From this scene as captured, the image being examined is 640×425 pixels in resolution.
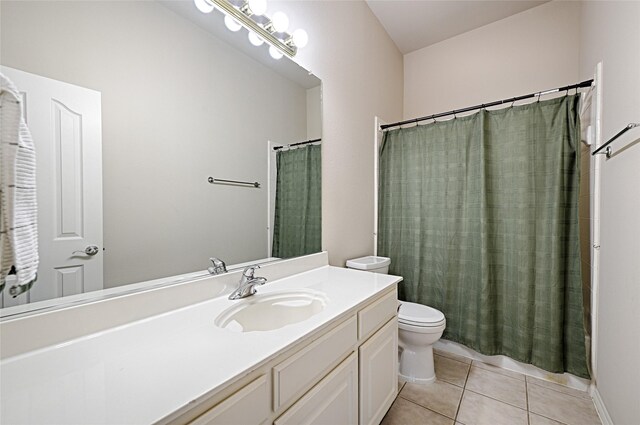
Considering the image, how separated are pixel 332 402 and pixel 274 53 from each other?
1605 millimetres

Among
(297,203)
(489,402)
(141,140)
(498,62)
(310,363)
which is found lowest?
(489,402)

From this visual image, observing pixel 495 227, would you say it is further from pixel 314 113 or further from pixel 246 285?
pixel 246 285

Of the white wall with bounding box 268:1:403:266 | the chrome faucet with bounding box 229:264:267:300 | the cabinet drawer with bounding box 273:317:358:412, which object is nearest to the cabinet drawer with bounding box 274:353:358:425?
the cabinet drawer with bounding box 273:317:358:412

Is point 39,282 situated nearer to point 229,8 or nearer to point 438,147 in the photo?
point 229,8

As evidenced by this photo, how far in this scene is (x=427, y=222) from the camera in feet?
7.20

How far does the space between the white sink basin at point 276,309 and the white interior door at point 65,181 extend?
0.48 metres

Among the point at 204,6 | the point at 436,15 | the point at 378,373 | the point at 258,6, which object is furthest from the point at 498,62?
the point at 378,373

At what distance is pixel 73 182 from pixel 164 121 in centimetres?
36

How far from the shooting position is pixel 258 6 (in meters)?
1.27

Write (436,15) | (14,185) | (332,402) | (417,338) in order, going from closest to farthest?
(14,185), (332,402), (417,338), (436,15)

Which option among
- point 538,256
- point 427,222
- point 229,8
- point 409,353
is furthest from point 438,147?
point 229,8

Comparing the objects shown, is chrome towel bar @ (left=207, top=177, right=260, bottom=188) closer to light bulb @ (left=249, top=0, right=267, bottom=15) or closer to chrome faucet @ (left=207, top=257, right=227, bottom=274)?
chrome faucet @ (left=207, top=257, right=227, bottom=274)

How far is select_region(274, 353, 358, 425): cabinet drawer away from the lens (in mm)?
787

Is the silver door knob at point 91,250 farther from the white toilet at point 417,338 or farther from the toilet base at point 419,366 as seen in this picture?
the toilet base at point 419,366
